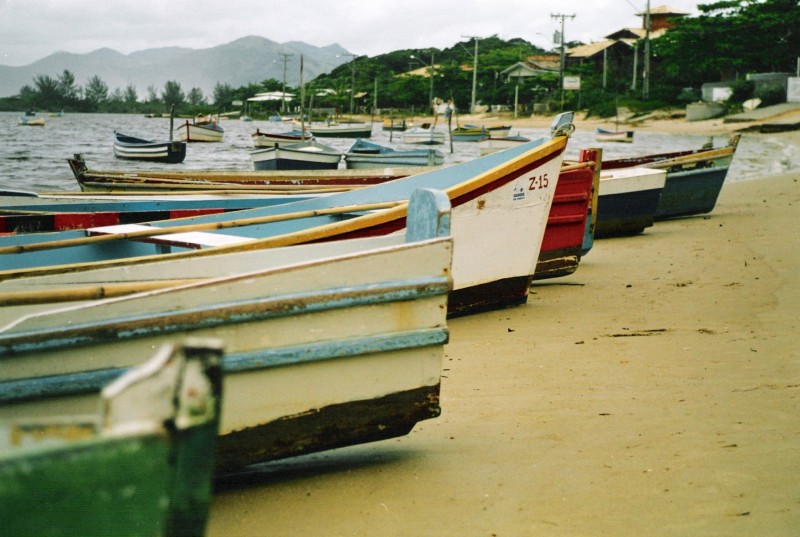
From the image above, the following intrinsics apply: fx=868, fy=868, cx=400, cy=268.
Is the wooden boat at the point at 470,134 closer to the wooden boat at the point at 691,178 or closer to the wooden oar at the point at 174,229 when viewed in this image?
the wooden boat at the point at 691,178

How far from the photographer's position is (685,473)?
3.71 meters

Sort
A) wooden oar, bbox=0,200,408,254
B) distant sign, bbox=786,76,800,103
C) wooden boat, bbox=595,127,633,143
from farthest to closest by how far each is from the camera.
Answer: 1. distant sign, bbox=786,76,800,103
2. wooden boat, bbox=595,127,633,143
3. wooden oar, bbox=0,200,408,254

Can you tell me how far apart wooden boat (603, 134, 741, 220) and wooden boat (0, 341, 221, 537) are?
12.8 m

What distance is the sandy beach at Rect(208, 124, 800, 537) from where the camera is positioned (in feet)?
11.0

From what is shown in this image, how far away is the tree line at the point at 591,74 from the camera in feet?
170

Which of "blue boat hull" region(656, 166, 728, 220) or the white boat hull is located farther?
the white boat hull

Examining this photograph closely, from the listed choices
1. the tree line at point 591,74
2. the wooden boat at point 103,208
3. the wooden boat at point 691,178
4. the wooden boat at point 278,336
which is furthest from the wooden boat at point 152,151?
the wooden boat at point 278,336

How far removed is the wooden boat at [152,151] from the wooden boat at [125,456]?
2738cm

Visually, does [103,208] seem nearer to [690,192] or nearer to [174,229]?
[174,229]

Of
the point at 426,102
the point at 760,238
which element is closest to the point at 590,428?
the point at 760,238

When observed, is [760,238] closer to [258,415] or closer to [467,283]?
[467,283]

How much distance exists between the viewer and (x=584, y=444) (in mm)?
4109

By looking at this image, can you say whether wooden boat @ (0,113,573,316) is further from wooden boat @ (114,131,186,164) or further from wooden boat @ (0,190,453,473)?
wooden boat @ (114,131,186,164)

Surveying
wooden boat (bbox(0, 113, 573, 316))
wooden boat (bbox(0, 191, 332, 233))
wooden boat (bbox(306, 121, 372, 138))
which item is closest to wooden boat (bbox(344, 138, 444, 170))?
wooden boat (bbox(0, 191, 332, 233))
